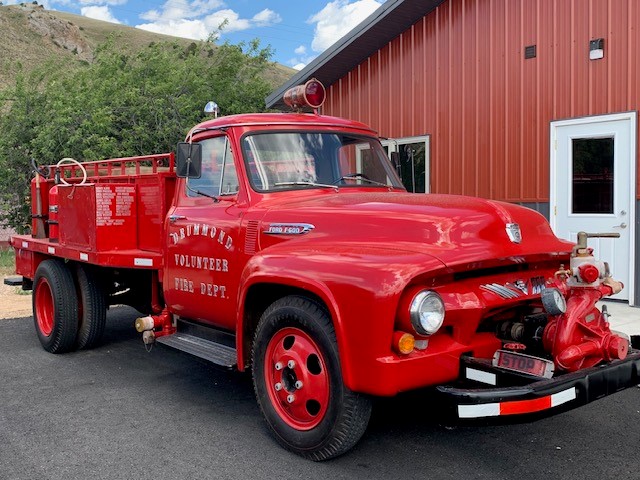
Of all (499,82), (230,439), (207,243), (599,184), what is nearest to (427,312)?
(230,439)

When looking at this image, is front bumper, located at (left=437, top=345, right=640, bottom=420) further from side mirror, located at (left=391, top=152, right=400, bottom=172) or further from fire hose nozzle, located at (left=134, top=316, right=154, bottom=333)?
fire hose nozzle, located at (left=134, top=316, right=154, bottom=333)

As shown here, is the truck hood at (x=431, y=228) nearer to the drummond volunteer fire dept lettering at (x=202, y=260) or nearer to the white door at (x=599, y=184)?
the drummond volunteer fire dept lettering at (x=202, y=260)

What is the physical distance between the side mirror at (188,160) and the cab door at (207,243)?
0.13m

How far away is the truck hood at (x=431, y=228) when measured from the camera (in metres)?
3.60

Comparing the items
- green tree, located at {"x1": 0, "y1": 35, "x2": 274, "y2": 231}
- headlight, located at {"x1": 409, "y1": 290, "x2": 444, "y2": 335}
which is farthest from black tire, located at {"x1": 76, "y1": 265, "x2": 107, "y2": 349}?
green tree, located at {"x1": 0, "y1": 35, "x2": 274, "y2": 231}

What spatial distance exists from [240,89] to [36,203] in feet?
44.6

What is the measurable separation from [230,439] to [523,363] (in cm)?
194

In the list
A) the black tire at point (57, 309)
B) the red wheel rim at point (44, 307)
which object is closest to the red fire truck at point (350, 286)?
the black tire at point (57, 309)

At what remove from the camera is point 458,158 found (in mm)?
9273

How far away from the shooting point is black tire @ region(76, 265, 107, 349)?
6.54 m

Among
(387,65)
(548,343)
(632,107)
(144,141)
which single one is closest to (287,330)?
(548,343)

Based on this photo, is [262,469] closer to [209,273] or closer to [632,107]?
[209,273]

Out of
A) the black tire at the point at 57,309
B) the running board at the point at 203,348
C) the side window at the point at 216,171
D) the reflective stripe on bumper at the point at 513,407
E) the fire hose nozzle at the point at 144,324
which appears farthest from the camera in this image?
the black tire at the point at 57,309

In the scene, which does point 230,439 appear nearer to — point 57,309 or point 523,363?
point 523,363
